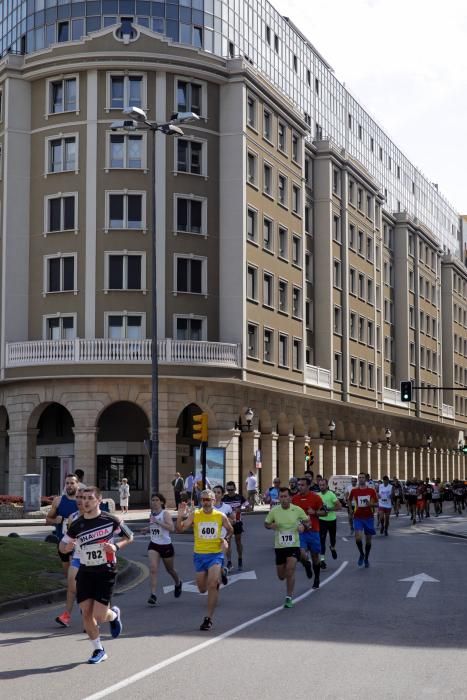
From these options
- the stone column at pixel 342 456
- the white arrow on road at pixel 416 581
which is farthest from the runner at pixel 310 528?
the stone column at pixel 342 456

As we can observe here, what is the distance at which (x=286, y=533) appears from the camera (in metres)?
17.8

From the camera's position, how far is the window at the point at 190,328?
5222 centimetres

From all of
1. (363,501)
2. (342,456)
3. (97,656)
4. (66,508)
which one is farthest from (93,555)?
(342,456)

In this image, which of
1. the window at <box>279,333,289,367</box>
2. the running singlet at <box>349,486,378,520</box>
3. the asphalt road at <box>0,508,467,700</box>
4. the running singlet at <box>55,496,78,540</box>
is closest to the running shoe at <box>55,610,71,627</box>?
the asphalt road at <box>0,508,467,700</box>

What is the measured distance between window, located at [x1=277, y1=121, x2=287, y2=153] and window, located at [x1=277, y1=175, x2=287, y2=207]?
4.93ft

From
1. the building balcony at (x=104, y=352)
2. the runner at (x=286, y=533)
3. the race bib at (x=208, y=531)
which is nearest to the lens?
the race bib at (x=208, y=531)

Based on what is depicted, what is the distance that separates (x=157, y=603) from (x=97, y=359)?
31.8 meters

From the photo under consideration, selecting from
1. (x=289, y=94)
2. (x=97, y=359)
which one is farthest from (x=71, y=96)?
(x=289, y=94)

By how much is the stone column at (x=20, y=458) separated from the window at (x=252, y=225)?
14.0 m

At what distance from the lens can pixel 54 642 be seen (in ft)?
44.9

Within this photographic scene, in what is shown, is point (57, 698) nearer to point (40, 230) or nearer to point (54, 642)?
point (54, 642)

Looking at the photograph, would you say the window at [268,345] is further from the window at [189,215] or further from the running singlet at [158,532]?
the running singlet at [158,532]

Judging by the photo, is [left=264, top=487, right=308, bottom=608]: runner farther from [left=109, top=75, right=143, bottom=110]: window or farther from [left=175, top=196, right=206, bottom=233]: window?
[left=109, top=75, right=143, bottom=110]: window

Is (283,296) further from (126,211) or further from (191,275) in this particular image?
(126,211)
